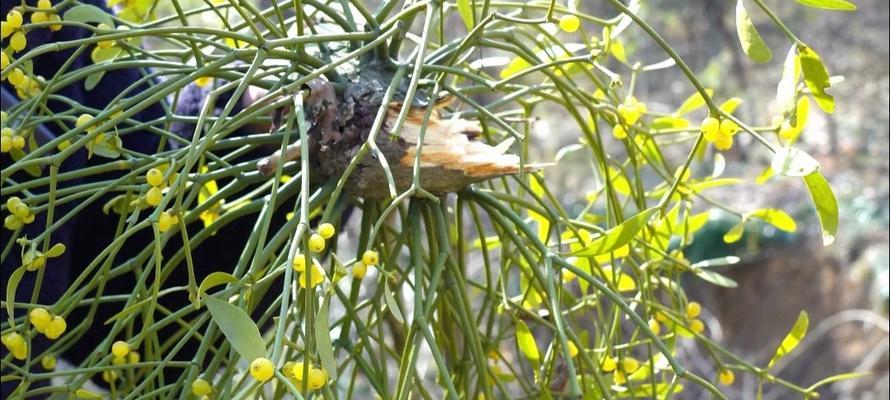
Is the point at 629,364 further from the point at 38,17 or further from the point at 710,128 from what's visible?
the point at 38,17

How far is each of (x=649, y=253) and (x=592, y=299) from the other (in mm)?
42

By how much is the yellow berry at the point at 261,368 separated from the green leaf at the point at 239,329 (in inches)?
0.5

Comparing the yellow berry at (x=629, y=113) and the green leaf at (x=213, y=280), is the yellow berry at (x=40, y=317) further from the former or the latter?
the yellow berry at (x=629, y=113)

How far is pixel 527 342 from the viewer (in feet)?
1.53

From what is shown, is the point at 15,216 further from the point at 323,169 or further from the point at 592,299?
the point at 592,299

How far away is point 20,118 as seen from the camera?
473mm

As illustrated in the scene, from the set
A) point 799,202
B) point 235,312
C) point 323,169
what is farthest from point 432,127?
point 799,202

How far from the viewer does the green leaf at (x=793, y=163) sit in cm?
36

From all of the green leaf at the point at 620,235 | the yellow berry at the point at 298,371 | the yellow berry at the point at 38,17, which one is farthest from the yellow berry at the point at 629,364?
the yellow berry at the point at 38,17

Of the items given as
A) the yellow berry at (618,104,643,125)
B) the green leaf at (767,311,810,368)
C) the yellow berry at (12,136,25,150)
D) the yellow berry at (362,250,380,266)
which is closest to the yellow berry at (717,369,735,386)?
the green leaf at (767,311,810,368)

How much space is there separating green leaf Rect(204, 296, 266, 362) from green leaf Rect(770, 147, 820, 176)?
186mm

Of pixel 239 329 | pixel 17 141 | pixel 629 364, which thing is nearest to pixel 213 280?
pixel 239 329

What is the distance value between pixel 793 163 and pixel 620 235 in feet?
A: 0.25

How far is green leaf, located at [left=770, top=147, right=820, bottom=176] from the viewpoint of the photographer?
0.36m
